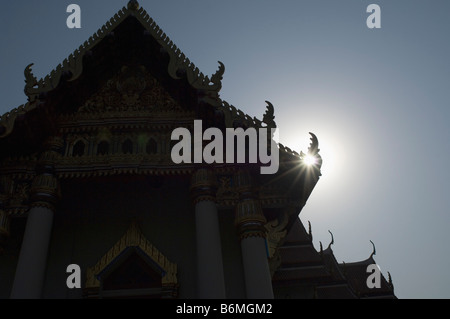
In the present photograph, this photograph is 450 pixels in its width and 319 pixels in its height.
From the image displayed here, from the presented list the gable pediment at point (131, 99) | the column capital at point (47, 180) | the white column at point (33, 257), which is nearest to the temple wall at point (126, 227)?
the column capital at point (47, 180)

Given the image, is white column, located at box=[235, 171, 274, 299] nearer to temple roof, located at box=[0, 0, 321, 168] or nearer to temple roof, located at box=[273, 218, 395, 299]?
temple roof, located at box=[0, 0, 321, 168]

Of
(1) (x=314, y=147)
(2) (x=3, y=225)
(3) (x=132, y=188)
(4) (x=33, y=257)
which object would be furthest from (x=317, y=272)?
(2) (x=3, y=225)

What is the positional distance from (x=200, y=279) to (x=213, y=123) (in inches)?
124

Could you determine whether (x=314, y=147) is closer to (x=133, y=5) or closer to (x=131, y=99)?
(x=131, y=99)

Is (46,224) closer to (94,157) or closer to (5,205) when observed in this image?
(5,205)

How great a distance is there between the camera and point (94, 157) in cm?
823

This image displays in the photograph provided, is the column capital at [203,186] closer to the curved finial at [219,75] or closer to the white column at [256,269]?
the white column at [256,269]

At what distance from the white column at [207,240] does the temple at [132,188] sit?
0.07 feet

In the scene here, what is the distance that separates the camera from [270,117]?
810 cm

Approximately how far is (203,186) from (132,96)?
291cm

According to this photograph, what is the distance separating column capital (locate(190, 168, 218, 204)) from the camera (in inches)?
310

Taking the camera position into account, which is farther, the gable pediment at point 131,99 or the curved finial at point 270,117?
the gable pediment at point 131,99

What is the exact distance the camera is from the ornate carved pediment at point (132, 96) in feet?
30.2
